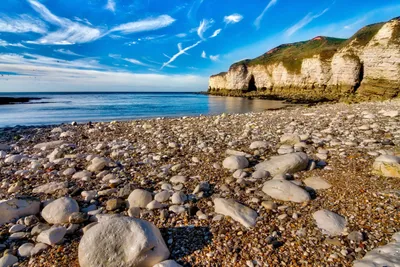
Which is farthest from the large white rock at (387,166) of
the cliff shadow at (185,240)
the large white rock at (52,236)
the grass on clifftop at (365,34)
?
the grass on clifftop at (365,34)

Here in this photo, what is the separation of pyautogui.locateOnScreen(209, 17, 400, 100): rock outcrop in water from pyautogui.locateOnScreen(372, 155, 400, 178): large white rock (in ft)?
89.0

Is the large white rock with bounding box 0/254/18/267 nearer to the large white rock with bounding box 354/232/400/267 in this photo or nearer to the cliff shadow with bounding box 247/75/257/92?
the large white rock with bounding box 354/232/400/267

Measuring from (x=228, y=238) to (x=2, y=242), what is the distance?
215 centimetres

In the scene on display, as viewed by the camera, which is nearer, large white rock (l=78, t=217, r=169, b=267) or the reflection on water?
large white rock (l=78, t=217, r=169, b=267)

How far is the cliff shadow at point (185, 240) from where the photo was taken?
1974 millimetres

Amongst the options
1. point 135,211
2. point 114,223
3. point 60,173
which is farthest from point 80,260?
point 60,173

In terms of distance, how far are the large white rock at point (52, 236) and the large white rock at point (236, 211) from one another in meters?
1.58

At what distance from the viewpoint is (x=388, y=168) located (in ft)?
10.2

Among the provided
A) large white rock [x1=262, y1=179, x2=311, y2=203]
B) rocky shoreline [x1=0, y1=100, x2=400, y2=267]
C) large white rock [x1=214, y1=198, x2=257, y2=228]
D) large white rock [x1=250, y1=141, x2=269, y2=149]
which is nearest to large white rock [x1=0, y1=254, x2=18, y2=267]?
rocky shoreline [x1=0, y1=100, x2=400, y2=267]

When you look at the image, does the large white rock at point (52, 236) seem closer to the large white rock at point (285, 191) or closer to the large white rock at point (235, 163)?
the large white rock at point (285, 191)

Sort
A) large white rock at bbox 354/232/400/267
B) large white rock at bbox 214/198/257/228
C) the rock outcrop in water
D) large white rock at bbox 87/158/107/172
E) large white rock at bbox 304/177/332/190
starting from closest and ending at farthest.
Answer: large white rock at bbox 354/232/400/267 → large white rock at bbox 214/198/257/228 → large white rock at bbox 304/177/332/190 → large white rock at bbox 87/158/107/172 → the rock outcrop in water

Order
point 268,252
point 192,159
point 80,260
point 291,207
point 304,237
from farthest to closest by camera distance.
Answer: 1. point 192,159
2. point 291,207
3. point 304,237
4. point 268,252
5. point 80,260

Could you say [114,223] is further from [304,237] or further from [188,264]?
[304,237]

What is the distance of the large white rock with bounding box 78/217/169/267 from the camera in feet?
5.82
